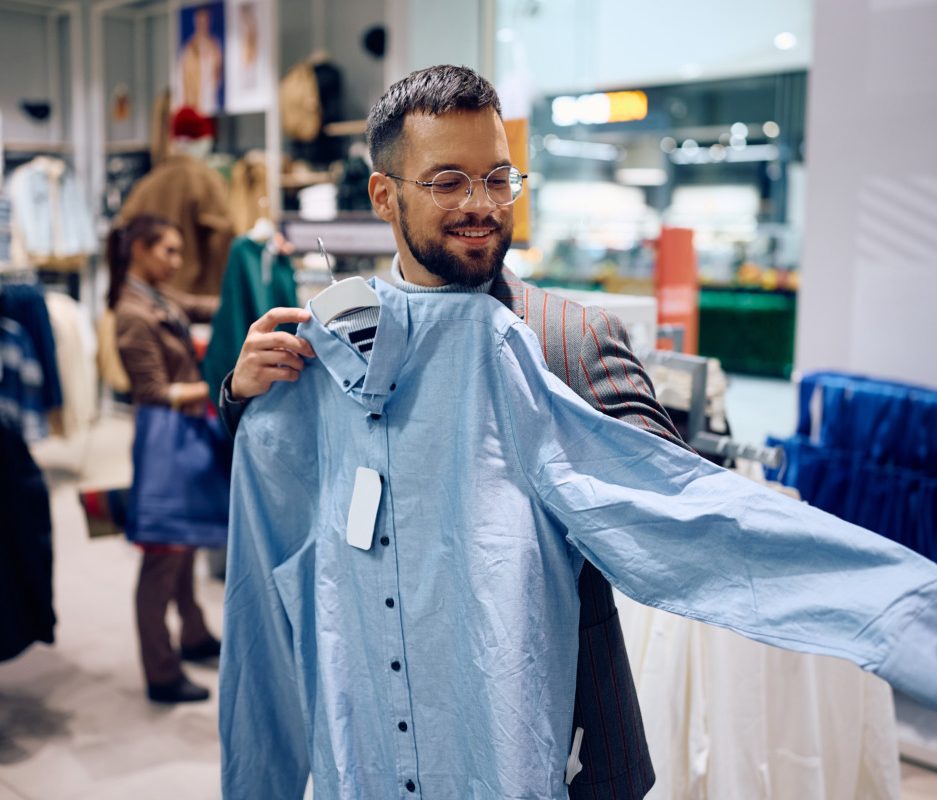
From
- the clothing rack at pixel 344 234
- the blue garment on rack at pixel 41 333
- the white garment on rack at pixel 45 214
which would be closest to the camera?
the clothing rack at pixel 344 234

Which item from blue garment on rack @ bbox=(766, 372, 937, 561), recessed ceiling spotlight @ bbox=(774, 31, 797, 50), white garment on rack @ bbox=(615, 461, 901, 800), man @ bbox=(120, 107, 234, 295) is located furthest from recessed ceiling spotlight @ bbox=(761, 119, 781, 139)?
white garment on rack @ bbox=(615, 461, 901, 800)

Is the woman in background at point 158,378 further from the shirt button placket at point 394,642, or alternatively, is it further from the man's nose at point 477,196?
the man's nose at point 477,196

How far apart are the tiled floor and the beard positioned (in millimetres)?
2010

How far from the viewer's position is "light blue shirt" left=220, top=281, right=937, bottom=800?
1072 millimetres

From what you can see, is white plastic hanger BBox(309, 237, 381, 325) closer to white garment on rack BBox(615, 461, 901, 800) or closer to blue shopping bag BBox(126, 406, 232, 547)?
white garment on rack BBox(615, 461, 901, 800)

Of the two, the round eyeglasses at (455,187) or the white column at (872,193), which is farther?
the white column at (872,193)

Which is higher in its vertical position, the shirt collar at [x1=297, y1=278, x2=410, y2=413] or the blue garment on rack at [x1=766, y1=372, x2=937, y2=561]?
the shirt collar at [x1=297, y1=278, x2=410, y2=413]

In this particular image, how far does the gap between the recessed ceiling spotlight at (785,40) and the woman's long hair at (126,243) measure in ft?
13.0

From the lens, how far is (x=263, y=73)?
6.21 metres

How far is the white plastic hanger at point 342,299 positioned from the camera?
4.31 feet

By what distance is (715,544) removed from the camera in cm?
110

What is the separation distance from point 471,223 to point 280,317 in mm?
324

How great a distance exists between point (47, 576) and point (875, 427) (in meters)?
2.56

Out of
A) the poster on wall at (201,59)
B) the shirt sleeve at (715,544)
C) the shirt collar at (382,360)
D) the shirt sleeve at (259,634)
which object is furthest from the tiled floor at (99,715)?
the poster on wall at (201,59)
